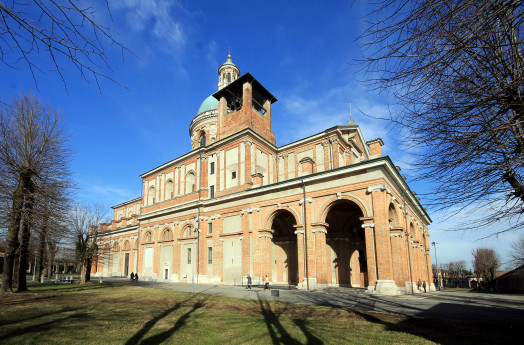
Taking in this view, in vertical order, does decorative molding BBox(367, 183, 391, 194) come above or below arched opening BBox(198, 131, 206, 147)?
below

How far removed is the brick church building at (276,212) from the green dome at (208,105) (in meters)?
12.8

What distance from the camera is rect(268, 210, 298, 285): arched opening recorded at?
27297 millimetres

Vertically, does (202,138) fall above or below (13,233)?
above

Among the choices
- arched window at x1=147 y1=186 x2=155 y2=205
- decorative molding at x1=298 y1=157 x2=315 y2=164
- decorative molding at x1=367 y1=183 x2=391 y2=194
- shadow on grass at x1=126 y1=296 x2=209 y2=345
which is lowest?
shadow on grass at x1=126 y1=296 x2=209 y2=345

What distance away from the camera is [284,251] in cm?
2814

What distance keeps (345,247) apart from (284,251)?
566cm

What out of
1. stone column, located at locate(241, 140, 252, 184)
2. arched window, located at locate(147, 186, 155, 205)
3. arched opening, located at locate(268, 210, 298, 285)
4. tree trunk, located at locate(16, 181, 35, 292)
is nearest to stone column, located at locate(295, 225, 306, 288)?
arched opening, located at locate(268, 210, 298, 285)

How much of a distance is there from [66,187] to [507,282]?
52139 millimetres

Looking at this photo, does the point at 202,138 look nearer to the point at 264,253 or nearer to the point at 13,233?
the point at 264,253

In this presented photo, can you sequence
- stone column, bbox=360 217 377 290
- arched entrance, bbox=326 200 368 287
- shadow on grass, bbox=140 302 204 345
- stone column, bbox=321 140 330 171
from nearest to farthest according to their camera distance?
shadow on grass, bbox=140 302 204 345 < stone column, bbox=360 217 377 290 < arched entrance, bbox=326 200 368 287 < stone column, bbox=321 140 330 171

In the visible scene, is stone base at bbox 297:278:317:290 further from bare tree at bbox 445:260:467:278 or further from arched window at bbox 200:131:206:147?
bare tree at bbox 445:260:467:278

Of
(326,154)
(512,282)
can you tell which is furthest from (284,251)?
(512,282)

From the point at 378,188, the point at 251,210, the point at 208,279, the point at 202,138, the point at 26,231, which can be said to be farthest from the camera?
the point at 202,138

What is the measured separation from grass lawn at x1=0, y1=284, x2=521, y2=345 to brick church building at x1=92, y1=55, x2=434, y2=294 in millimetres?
8638
